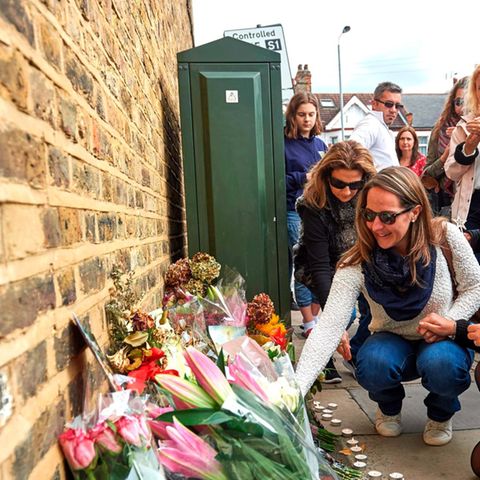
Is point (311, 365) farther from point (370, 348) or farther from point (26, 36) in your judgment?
point (26, 36)

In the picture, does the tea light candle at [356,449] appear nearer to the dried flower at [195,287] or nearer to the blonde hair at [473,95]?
the dried flower at [195,287]

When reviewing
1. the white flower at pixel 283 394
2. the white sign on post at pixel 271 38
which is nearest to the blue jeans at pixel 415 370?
the white flower at pixel 283 394

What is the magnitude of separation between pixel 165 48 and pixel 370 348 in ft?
9.26

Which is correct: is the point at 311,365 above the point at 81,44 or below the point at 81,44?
below

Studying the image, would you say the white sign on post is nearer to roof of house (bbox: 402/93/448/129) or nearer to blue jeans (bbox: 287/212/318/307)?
blue jeans (bbox: 287/212/318/307)

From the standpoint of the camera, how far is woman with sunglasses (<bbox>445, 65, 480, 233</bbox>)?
3.58m

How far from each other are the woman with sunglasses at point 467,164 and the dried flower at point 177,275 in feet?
5.77

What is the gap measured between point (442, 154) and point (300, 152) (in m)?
1.10

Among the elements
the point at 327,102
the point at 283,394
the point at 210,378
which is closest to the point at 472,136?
the point at 283,394

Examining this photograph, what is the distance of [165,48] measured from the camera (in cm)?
427

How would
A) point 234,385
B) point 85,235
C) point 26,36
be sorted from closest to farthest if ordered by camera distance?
point 26,36 < point 234,385 < point 85,235

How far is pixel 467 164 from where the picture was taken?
145 inches

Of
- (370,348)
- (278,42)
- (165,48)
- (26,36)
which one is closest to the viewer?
(26,36)

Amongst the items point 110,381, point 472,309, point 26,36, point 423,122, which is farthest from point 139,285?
point 423,122
